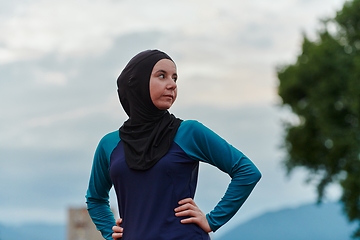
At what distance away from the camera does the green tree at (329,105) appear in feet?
70.1

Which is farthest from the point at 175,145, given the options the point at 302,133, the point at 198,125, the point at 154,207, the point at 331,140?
the point at 302,133

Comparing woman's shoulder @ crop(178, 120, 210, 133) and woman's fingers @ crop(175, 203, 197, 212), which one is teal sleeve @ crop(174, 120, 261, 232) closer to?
woman's shoulder @ crop(178, 120, 210, 133)

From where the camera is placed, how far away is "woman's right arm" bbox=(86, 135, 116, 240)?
3.78m

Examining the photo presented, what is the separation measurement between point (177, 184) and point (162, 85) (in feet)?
2.43

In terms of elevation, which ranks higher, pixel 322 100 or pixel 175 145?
pixel 322 100

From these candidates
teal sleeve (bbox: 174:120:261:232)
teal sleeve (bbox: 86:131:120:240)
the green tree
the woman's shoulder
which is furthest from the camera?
the green tree

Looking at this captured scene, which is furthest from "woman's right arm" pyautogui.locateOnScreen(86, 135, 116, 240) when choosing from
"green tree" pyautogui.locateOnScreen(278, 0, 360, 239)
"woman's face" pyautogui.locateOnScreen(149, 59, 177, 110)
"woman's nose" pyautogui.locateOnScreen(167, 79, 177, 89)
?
"green tree" pyautogui.locateOnScreen(278, 0, 360, 239)

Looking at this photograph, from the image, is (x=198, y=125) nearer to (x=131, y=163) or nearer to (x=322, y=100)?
(x=131, y=163)

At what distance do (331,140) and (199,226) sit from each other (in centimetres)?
1988

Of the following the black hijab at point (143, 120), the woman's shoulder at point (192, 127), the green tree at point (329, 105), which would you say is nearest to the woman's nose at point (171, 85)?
the black hijab at point (143, 120)

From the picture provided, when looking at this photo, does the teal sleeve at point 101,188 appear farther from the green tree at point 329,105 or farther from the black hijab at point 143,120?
the green tree at point 329,105

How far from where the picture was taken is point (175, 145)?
338 cm

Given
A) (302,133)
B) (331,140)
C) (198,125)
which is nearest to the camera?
(198,125)

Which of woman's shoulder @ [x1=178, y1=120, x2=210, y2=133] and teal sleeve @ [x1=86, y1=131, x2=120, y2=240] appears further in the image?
teal sleeve @ [x1=86, y1=131, x2=120, y2=240]
